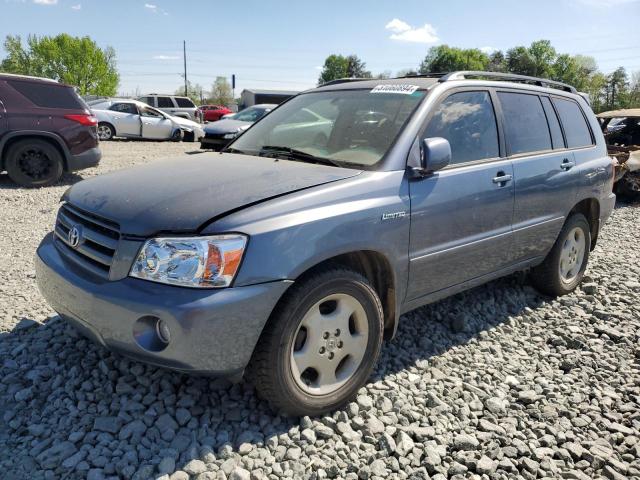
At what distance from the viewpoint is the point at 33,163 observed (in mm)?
8602

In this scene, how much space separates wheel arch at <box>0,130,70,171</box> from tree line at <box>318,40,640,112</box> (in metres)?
74.4

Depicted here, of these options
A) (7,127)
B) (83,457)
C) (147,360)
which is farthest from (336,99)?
(7,127)

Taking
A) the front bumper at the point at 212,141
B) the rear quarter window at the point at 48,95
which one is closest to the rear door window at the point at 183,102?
the front bumper at the point at 212,141

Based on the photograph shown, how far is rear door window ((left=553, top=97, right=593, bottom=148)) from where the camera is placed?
444 cm

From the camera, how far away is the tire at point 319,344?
2.41m

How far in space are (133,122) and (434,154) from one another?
670 inches

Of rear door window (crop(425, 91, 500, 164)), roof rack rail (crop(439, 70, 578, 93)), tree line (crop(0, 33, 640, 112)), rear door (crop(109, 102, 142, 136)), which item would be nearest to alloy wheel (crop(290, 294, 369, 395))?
rear door window (crop(425, 91, 500, 164))

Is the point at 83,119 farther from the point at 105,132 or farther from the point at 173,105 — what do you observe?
the point at 173,105

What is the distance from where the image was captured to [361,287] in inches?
105

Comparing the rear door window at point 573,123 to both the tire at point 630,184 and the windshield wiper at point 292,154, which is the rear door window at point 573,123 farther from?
the tire at point 630,184

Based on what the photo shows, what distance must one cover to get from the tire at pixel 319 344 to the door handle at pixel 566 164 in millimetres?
2309

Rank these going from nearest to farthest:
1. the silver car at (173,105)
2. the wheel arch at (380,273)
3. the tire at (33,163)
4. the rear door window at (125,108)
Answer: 1. the wheel arch at (380,273)
2. the tire at (33,163)
3. the rear door window at (125,108)
4. the silver car at (173,105)

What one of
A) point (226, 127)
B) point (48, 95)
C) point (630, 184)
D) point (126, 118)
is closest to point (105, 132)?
point (126, 118)

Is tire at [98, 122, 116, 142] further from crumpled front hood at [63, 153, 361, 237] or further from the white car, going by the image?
crumpled front hood at [63, 153, 361, 237]
